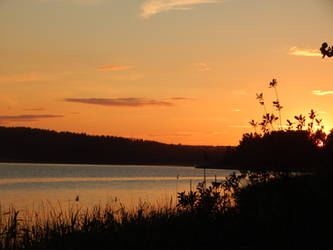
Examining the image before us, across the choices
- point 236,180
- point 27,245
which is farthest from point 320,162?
point 27,245

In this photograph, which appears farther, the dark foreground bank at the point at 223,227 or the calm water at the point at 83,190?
the calm water at the point at 83,190

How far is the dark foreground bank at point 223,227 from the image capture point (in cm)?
1137

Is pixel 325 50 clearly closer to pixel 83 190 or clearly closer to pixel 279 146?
pixel 279 146

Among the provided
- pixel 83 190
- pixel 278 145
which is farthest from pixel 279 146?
pixel 83 190

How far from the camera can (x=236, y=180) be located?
14.7m

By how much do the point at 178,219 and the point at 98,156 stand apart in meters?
176

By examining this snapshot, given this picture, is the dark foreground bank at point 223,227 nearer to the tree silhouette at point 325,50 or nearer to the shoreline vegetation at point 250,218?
the shoreline vegetation at point 250,218

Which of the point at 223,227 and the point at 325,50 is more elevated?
the point at 325,50

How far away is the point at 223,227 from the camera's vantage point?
12.6 metres

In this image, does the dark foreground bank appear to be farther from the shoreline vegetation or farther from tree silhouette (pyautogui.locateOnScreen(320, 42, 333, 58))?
tree silhouette (pyautogui.locateOnScreen(320, 42, 333, 58))

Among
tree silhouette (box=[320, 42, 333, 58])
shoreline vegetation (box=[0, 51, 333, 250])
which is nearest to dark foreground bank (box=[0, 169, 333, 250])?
shoreline vegetation (box=[0, 51, 333, 250])

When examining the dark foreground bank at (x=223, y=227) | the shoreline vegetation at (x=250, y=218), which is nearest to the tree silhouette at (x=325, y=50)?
the shoreline vegetation at (x=250, y=218)

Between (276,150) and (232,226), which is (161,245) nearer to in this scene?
(232,226)

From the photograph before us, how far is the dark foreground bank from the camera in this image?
Answer: 1137 cm
